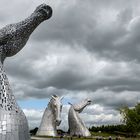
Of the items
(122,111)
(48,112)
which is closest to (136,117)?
(122,111)

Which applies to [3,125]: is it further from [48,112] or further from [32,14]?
[48,112]

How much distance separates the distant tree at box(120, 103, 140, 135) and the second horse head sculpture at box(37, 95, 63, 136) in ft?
80.5

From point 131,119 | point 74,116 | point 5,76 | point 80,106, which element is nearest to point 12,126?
point 5,76

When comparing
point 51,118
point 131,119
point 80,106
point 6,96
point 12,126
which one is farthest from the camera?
point 131,119

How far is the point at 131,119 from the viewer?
68750 millimetres

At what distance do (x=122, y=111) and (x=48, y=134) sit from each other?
A: 91.6 ft

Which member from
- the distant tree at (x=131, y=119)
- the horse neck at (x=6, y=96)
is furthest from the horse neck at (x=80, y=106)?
the horse neck at (x=6, y=96)

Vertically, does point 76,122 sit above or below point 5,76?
above

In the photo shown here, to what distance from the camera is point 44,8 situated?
14.4 m

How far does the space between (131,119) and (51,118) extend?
1000 inches

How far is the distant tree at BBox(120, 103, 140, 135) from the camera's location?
68312 millimetres

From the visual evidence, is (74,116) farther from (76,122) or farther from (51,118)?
(51,118)

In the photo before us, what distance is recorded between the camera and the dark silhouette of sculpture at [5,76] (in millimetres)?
12548

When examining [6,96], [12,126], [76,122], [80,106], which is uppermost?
[80,106]
